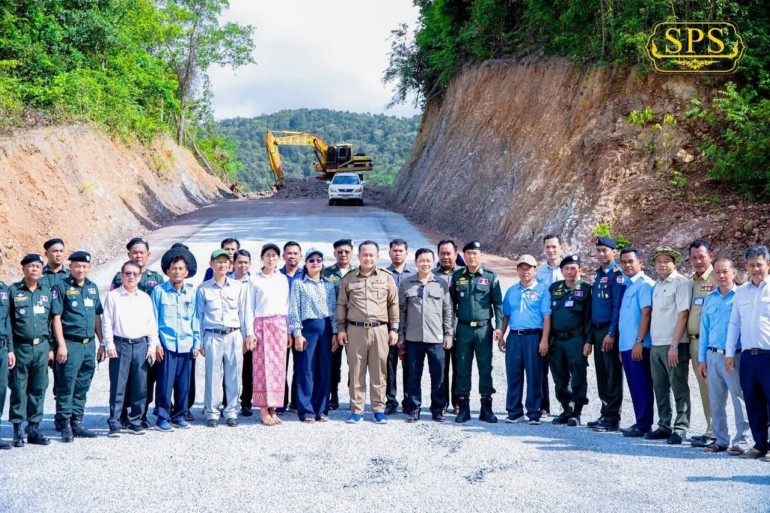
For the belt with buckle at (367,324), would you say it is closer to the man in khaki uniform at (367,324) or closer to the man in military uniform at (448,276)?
the man in khaki uniform at (367,324)

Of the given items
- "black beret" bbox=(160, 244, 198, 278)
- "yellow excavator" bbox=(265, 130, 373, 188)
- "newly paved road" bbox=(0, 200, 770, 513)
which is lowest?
"newly paved road" bbox=(0, 200, 770, 513)

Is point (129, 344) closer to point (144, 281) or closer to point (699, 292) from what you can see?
point (144, 281)

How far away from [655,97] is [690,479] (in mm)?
13893

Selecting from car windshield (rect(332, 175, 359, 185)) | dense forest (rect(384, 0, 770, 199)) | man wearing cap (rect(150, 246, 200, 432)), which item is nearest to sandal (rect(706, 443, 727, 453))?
man wearing cap (rect(150, 246, 200, 432))

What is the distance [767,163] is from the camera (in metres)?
15.7

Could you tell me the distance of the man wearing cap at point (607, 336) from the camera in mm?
8133

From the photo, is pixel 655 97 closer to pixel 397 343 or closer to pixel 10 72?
pixel 397 343

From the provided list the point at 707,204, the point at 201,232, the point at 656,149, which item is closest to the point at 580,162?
the point at 656,149

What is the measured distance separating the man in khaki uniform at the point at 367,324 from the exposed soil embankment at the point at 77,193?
985 centimetres

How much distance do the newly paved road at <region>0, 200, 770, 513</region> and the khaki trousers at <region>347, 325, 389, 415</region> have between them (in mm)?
335

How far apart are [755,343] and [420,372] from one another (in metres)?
3.31

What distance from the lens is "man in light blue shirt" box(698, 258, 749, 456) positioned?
7195 millimetres

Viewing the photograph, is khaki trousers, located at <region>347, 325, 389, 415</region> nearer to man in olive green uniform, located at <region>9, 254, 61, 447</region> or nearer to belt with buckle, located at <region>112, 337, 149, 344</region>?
belt with buckle, located at <region>112, 337, 149, 344</region>

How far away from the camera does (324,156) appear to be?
4741cm
